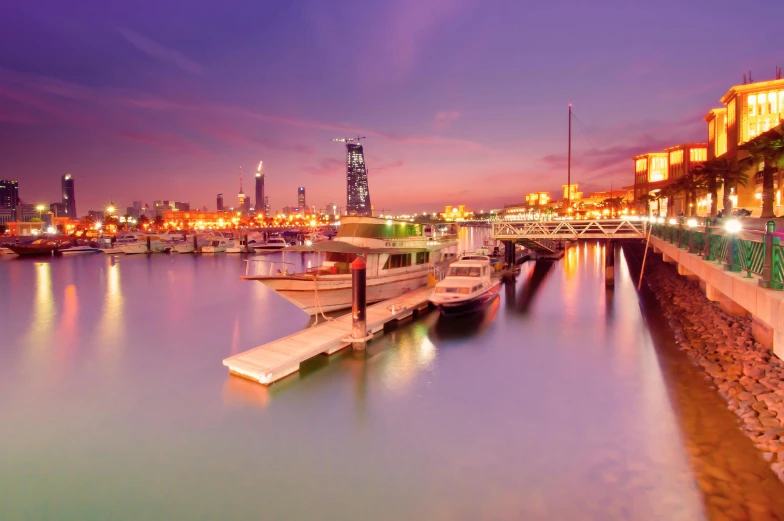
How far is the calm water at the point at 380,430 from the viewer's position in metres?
11.2

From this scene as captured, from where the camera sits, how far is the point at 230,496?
1152 cm

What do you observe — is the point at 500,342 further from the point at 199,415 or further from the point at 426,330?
the point at 199,415

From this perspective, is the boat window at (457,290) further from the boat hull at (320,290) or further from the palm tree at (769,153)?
the palm tree at (769,153)

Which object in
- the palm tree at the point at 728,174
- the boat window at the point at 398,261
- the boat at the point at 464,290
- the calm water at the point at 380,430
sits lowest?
the calm water at the point at 380,430

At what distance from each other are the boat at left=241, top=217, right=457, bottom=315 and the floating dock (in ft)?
11.4

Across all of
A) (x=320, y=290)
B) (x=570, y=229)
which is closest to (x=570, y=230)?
(x=570, y=229)

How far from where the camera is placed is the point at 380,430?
590 inches

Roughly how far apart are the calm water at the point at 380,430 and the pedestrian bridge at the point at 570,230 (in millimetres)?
11614

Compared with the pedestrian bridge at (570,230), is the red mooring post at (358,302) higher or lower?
lower

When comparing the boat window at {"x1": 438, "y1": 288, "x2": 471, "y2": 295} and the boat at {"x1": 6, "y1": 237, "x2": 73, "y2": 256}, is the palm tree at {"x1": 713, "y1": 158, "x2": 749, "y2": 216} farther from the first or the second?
the boat at {"x1": 6, "y1": 237, "x2": 73, "y2": 256}

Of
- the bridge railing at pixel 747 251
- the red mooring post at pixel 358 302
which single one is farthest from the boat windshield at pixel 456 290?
the bridge railing at pixel 747 251

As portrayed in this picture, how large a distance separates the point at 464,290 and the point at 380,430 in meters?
15.0

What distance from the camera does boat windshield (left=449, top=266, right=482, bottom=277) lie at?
1272 inches

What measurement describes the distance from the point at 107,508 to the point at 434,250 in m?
31.5
